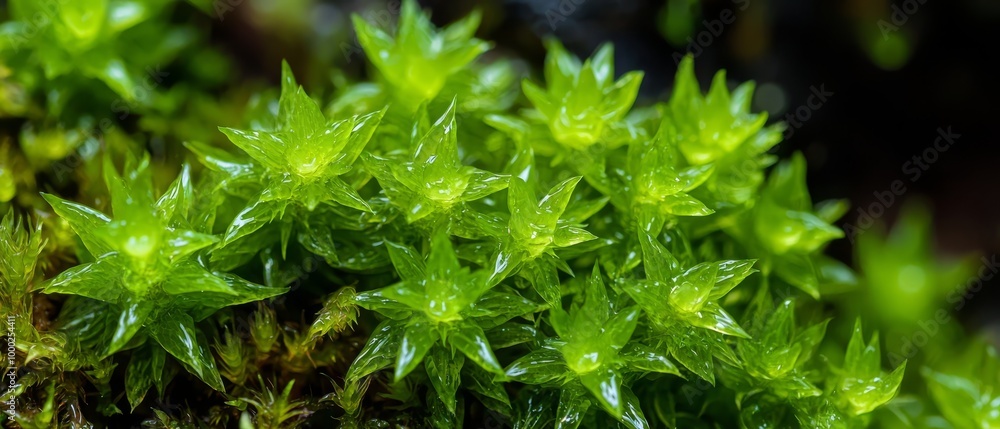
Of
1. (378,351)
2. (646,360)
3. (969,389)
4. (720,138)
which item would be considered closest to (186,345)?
(378,351)

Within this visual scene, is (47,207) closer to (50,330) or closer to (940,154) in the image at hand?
(50,330)

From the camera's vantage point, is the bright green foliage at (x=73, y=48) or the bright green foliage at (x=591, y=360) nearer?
the bright green foliage at (x=591, y=360)

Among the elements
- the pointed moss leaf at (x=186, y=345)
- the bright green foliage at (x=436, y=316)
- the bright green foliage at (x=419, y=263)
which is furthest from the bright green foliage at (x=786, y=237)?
the pointed moss leaf at (x=186, y=345)

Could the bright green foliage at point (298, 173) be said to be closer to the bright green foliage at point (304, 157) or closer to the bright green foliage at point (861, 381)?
the bright green foliage at point (304, 157)

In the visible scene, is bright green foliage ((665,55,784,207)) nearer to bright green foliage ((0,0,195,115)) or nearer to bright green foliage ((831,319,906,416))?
bright green foliage ((831,319,906,416))

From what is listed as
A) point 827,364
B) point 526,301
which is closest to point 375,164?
point 526,301

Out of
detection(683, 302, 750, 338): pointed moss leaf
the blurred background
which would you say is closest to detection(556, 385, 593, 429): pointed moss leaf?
detection(683, 302, 750, 338): pointed moss leaf
